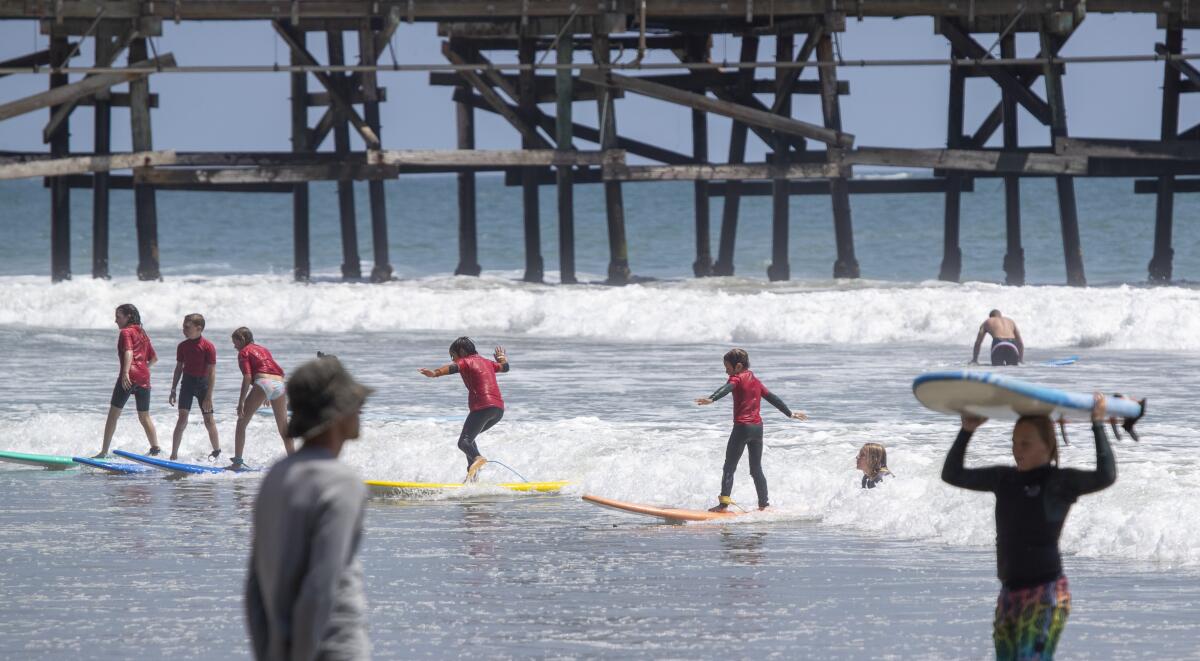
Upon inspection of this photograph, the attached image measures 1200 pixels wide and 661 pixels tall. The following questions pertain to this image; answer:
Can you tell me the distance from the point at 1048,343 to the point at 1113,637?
585 inches

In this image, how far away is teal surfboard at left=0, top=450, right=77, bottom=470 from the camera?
12430 millimetres

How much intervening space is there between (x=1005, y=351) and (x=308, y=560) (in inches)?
597

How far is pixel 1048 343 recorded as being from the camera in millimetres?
21031

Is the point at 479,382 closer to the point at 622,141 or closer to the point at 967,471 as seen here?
the point at 967,471

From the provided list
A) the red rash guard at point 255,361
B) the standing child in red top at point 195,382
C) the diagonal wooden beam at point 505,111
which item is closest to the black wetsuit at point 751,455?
the red rash guard at point 255,361

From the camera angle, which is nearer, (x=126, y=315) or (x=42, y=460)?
(x=42, y=460)

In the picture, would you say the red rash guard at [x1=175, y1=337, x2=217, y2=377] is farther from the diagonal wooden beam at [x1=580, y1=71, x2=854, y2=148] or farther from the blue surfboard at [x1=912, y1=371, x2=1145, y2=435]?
the diagonal wooden beam at [x1=580, y1=71, x2=854, y2=148]

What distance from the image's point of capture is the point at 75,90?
2203cm

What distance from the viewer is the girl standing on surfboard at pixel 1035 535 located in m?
4.77

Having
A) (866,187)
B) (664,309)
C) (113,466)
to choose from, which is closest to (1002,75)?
(866,187)

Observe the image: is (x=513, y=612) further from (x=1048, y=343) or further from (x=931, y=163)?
(x=931, y=163)

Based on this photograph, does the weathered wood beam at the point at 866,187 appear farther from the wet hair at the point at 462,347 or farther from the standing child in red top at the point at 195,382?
the wet hair at the point at 462,347

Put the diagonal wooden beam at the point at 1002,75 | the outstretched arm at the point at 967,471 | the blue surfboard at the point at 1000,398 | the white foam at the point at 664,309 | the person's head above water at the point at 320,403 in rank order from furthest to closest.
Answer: the diagonal wooden beam at the point at 1002,75 < the white foam at the point at 664,309 < the outstretched arm at the point at 967,471 < the blue surfboard at the point at 1000,398 < the person's head above water at the point at 320,403

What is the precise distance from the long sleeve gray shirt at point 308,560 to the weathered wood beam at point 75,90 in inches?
771
